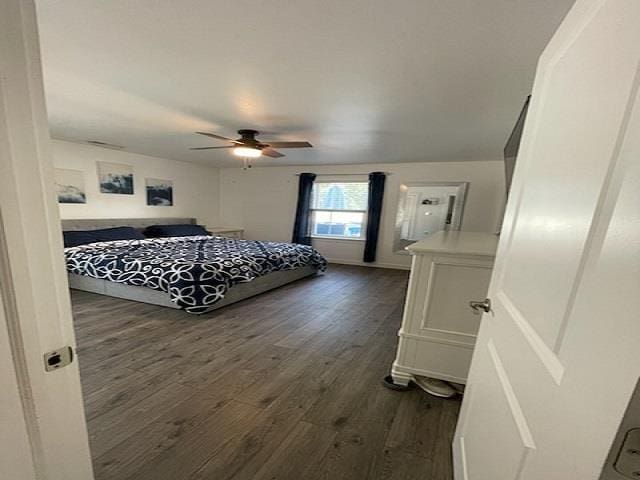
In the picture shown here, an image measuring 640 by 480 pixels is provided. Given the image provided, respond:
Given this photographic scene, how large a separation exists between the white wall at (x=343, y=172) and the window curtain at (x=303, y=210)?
218mm

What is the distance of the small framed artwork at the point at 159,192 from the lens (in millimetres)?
5338

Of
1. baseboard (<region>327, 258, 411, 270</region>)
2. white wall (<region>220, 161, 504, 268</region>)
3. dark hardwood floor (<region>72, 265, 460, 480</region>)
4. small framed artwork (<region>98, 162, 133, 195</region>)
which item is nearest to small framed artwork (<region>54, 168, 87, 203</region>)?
small framed artwork (<region>98, 162, 133, 195</region>)

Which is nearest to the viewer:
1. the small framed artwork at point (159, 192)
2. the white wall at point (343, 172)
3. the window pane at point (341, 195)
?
the white wall at point (343, 172)

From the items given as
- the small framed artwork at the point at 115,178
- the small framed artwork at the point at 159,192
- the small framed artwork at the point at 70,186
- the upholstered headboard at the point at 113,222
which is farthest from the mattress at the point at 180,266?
the small framed artwork at the point at 159,192

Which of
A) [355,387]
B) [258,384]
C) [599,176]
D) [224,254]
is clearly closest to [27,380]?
[599,176]

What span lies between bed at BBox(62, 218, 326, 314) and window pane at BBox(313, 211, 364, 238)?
187 cm

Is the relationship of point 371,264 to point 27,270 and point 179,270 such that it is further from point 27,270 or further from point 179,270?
point 27,270

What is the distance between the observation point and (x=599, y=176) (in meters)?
0.48

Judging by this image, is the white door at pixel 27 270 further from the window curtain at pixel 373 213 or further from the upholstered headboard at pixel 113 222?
the window curtain at pixel 373 213

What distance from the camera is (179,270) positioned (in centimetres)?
293

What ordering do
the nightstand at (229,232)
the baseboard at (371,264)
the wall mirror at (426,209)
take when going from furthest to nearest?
the nightstand at (229,232) < the baseboard at (371,264) < the wall mirror at (426,209)

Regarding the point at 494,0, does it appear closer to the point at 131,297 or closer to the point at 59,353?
the point at 59,353

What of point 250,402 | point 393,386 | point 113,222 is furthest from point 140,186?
point 393,386

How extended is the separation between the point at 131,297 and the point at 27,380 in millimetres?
3318
